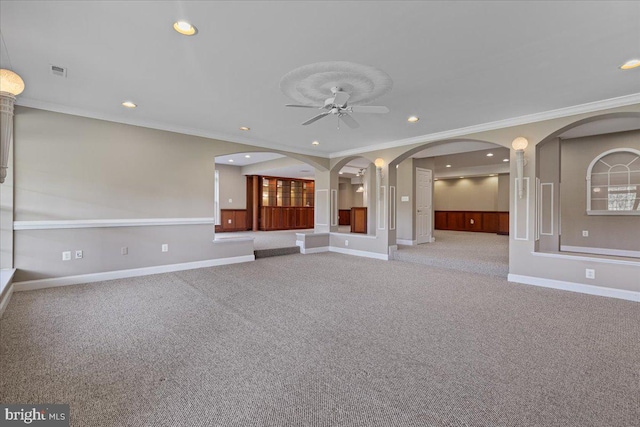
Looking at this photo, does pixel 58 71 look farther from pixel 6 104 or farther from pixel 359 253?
pixel 359 253

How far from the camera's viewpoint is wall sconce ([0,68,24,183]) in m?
2.30

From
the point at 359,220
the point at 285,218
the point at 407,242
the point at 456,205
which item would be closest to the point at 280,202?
the point at 285,218

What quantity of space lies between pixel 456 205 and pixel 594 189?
6034 mm

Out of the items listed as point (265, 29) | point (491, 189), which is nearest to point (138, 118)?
point (265, 29)

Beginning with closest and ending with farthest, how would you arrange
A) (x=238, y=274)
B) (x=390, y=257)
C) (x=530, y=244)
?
(x=530, y=244) → (x=238, y=274) → (x=390, y=257)

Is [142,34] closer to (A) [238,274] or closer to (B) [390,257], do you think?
(A) [238,274]

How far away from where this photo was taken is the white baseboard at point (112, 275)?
409cm

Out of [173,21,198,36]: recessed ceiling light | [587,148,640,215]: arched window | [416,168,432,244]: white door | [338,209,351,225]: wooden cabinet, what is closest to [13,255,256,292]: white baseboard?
[173,21,198,36]: recessed ceiling light

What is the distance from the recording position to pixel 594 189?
6094 mm

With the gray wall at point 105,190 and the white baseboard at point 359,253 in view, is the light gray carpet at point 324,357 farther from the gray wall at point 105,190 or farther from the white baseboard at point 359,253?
the white baseboard at point 359,253

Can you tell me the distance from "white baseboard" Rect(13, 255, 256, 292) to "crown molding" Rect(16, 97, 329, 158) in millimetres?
2389

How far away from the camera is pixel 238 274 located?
5.12 meters

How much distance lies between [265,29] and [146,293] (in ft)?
11.7

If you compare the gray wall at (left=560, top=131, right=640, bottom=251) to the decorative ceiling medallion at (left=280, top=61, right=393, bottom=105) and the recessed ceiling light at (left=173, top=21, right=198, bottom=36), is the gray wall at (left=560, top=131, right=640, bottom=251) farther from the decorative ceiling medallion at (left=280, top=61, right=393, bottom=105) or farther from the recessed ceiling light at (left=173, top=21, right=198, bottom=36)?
the recessed ceiling light at (left=173, top=21, right=198, bottom=36)
